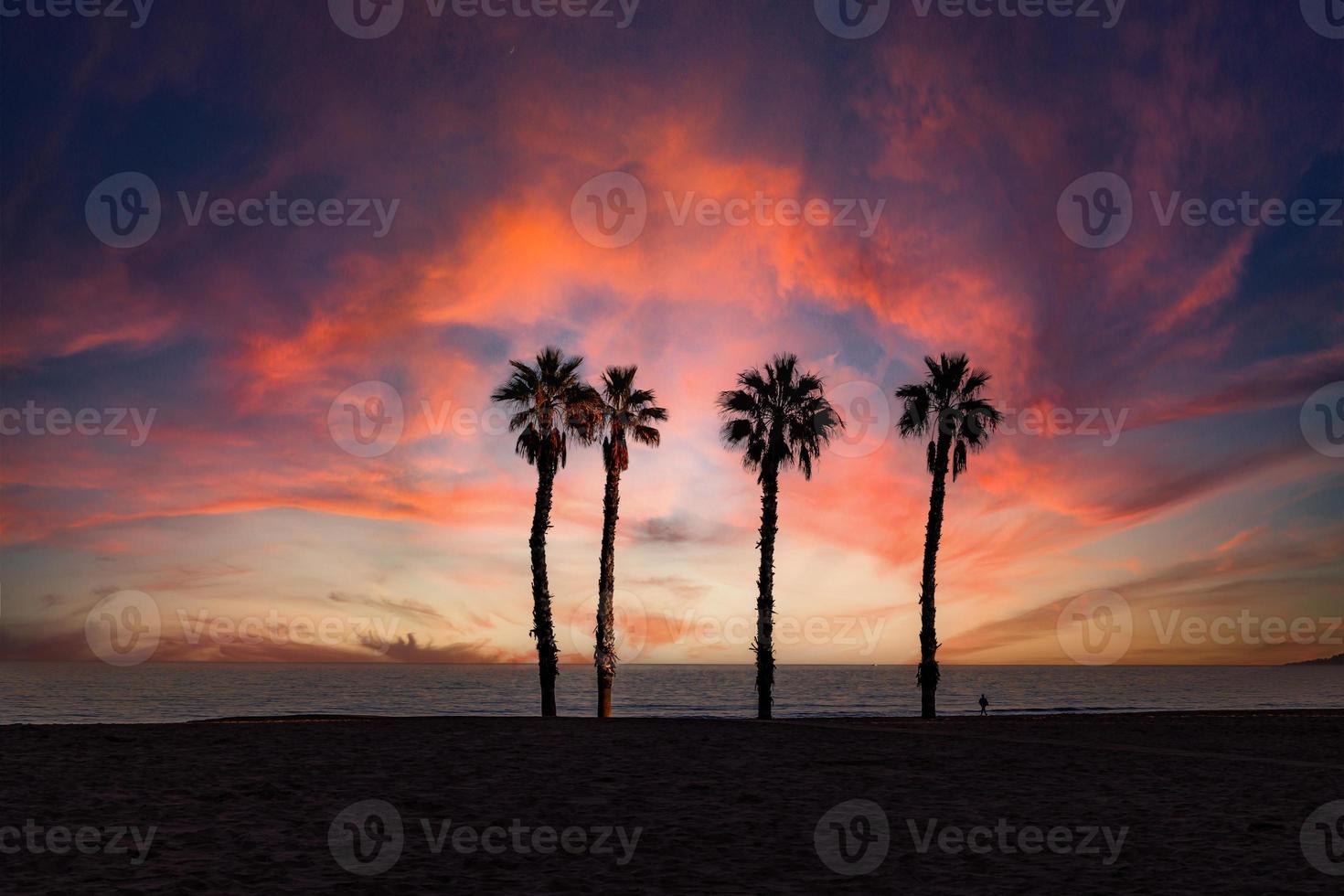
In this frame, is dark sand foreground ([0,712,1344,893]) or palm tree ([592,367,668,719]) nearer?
dark sand foreground ([0,712,1344,893])

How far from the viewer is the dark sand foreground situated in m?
10.8

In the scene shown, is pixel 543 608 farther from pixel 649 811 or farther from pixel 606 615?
pixel 649 811

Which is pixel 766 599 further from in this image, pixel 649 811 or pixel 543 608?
pixel 649 811

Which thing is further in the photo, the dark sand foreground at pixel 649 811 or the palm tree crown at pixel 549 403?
the palm tree crown at pixel 549 403

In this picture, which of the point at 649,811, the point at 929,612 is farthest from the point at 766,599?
the point at 649,811

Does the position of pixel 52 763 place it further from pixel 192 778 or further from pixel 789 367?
pixel 789 367

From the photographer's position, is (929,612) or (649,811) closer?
(649,811)

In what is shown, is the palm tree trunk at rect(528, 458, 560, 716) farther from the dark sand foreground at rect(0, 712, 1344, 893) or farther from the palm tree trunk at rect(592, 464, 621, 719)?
the dark sand foreground at rect(0, 712, 1344, 893)

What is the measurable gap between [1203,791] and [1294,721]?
77.1ft

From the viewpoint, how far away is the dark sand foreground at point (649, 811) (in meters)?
10.8

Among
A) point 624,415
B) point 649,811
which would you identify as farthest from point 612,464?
point 649,811

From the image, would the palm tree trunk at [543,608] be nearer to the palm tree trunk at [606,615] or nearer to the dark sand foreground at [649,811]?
the palm tree trunk at [606,615]

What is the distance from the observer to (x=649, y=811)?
1512 centimetres

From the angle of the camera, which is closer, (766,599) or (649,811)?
(649,811)
